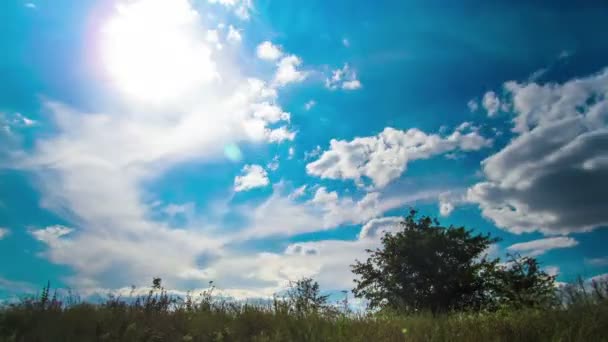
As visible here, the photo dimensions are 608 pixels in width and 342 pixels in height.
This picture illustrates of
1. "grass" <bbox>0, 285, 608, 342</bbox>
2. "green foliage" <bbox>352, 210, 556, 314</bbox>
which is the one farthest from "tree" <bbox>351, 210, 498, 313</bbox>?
"grass" <bbox>0, 285, 608, 342</bbox>

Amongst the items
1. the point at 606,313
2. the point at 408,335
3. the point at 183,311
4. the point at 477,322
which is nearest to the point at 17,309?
the point at 183,311

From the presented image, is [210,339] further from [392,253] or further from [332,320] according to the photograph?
[392,253]

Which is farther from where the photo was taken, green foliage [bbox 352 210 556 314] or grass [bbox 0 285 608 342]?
green foliage [bbox 352 210 556 314]

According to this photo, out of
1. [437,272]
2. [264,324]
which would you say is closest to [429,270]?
[437,272]

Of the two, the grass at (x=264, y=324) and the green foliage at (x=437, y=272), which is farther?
the green foliage at (x=437, y=272)

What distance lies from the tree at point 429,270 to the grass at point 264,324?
807 inches

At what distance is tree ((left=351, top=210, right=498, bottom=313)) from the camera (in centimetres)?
3409

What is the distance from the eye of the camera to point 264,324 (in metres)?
12.2

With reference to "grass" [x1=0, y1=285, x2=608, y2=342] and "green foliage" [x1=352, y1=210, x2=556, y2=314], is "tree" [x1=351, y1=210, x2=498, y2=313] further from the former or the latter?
"grass" [x1=0, y1=285, x2=608, y2=342]

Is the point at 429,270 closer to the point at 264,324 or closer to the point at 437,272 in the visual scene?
the point at 437,272

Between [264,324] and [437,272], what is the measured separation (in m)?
25.5

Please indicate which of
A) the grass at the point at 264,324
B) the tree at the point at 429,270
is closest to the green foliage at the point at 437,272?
the tree at the point at 429,270

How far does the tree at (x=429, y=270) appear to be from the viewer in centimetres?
3409

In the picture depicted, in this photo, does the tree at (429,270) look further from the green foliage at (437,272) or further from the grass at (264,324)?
the grass at (264,324)
